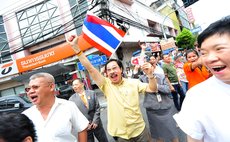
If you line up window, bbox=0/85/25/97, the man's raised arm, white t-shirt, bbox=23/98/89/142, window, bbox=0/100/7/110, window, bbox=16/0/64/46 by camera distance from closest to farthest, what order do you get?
1. white t-shirt, bbox=23/98/89/142
2. the man's raised arm
3. window, bbox=0/100/7/110
4. window, bbox=0/85/25/97
5. window, bbox=16/0/64/46

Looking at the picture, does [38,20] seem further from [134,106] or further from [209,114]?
[209,114]

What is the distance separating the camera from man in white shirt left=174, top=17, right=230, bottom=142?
1.30 meters

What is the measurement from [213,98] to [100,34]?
9.85ft

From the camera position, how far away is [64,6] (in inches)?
881

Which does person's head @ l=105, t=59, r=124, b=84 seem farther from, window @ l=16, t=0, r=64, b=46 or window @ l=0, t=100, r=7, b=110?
window @ l=16, t=0, r=64, b=46

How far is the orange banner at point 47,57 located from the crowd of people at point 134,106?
12.0 meters

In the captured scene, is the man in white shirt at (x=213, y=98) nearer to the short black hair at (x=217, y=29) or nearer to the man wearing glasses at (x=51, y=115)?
the short black hair at (x=217, y=29)

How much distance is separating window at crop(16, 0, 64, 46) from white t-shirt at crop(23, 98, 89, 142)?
21.0 metres

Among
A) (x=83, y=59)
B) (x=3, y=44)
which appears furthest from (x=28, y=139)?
(x=3, y=44)

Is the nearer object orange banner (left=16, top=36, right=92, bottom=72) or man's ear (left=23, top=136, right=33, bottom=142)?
man's ear (left=23, top=136, right=33, bottom=142)

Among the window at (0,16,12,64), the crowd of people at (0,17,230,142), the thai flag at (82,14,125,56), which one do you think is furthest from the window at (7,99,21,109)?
the window at (0,16,12,64)

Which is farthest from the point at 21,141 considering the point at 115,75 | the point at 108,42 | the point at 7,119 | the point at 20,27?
the point at 20,27

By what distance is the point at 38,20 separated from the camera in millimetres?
23375

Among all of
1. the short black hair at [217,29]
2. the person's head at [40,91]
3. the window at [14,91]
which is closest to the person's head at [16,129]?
the short black hair at [217,29]
